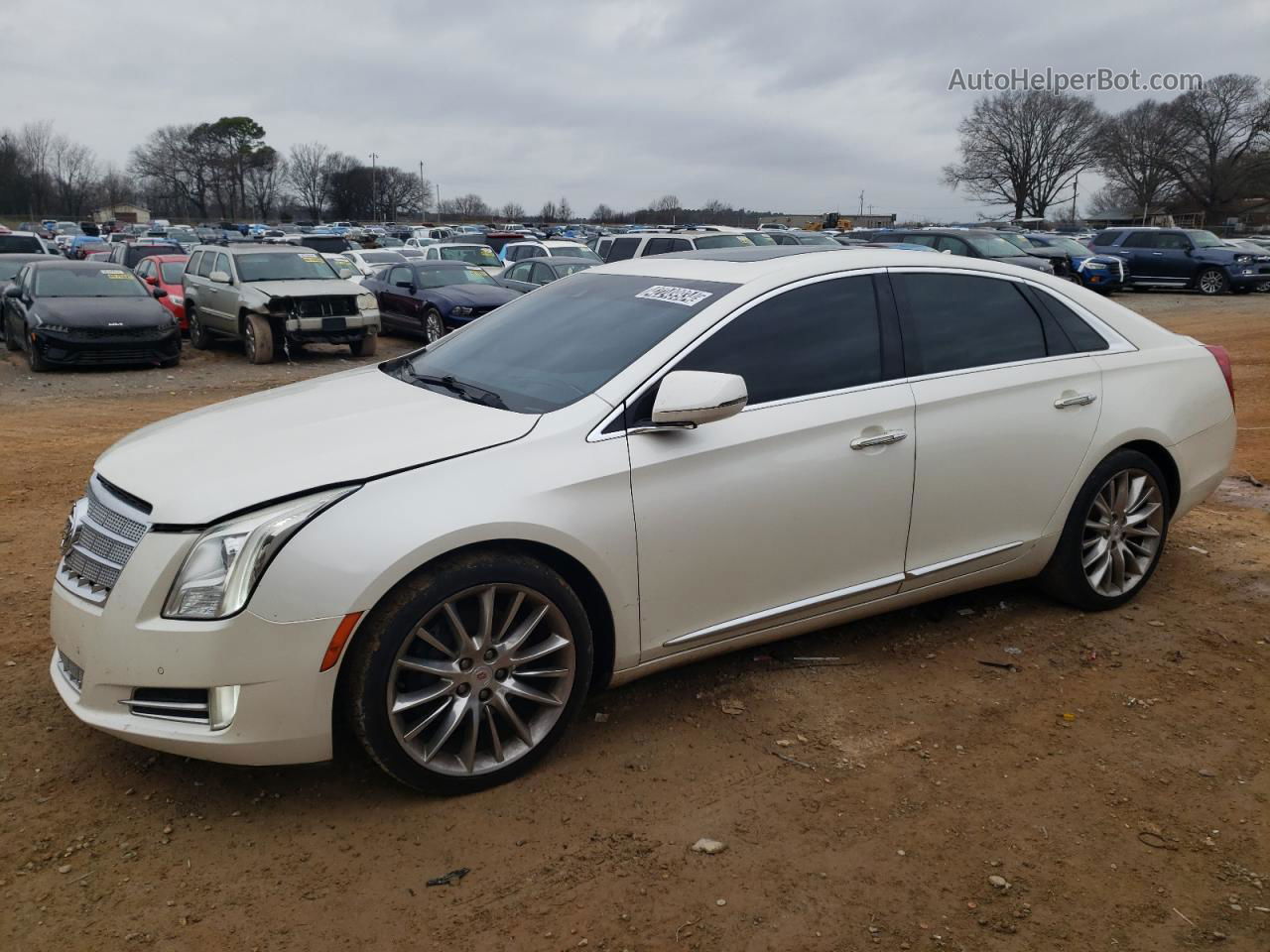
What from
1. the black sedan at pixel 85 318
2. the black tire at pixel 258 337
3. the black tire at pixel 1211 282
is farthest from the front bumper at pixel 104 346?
the black tire at pixel 1211 282

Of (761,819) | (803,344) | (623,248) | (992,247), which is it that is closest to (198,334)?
(623,248)

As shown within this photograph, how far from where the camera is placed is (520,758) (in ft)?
10.9

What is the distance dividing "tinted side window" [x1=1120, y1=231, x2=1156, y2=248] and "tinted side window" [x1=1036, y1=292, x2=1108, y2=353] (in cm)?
2550

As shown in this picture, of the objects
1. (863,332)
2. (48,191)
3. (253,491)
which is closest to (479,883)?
(253,491)

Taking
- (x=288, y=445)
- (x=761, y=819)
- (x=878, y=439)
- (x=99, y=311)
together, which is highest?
(x=99, y=311)

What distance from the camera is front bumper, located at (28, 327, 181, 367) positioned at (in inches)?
538

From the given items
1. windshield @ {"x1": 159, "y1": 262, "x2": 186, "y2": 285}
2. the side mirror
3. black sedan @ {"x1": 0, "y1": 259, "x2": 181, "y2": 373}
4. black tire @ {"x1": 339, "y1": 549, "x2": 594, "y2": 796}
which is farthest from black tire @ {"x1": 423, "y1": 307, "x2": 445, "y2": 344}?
black tire @ {"x1": 339, "y1": 549, "x2": 594, "y2": 796}

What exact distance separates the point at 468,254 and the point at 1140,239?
17824mm

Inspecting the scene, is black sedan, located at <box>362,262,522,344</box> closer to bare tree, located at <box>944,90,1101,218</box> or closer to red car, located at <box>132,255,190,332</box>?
red car, located at <box>132,255,190,332</box>

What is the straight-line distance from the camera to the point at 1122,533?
4.70m

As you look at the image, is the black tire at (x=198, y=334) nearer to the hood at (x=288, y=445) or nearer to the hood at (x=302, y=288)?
the hood at (x=302, y=288)

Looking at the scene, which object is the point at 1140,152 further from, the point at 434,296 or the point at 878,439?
the point at 878,439

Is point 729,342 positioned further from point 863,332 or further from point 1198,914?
point 1198,914

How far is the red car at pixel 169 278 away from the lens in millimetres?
17484
